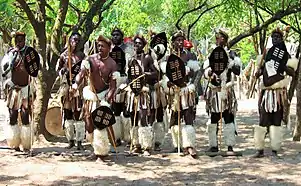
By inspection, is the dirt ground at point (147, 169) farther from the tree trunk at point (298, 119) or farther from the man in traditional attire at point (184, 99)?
the tree trunk at point (298, 119)

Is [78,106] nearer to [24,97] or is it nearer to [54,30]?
[24,97]

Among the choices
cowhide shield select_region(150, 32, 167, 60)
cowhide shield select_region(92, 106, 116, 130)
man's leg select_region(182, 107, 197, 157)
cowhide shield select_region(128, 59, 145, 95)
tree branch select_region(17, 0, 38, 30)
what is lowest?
man's leg select_region(182, 107, 197, 157)

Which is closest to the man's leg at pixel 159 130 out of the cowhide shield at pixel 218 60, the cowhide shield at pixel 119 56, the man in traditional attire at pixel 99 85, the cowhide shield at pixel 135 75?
the cowhide shield at pixel 135 75

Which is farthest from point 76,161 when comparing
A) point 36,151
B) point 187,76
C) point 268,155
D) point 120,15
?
point 120,15

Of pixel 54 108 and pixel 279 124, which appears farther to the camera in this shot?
pixel 54 108

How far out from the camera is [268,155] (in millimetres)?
8266

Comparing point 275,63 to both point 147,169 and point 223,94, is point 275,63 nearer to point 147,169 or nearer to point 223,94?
point 223,94

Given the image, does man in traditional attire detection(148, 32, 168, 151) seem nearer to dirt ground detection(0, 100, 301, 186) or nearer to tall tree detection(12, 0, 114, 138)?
dirt ground detection(0, 100, 301, 186)

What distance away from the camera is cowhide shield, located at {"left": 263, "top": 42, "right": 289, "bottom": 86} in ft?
26.0

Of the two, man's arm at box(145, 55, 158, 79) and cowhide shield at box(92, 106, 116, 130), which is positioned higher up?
man's arm at box(145, 55, 158, 79)

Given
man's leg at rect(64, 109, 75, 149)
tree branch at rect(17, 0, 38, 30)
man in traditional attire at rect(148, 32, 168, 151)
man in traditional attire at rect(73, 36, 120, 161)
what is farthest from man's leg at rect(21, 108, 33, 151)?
tree branch at rect(17, 0, 38, 30)

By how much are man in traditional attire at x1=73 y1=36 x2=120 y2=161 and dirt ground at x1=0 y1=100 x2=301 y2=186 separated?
0.32 m

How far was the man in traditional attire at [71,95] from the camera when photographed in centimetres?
879

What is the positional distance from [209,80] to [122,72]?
1745 mm
